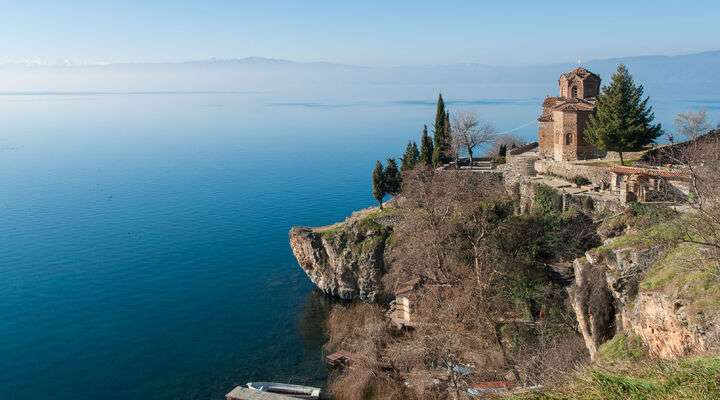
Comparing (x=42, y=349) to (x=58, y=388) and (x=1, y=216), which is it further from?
(x=1, y=216)

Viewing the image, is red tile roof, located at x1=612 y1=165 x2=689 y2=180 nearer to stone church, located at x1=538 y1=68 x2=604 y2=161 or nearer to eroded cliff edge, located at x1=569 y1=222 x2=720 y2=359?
stone church, located at x1=538 y1=68 x2=604 y2=161

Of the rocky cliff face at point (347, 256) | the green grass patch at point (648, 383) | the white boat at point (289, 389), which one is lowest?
the white boat at point (289, 389)

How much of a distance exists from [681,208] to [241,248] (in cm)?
3496

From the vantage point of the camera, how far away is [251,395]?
2600 centimetres

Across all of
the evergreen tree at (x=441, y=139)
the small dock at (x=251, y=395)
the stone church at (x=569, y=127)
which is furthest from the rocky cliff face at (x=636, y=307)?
the evergreen tree at (x=441, y=139)

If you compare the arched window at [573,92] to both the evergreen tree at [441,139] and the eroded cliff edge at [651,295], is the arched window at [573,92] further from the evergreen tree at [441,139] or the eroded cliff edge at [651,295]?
the eroded cliff edge at [651,295]

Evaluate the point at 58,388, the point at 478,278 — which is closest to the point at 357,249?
the point at 478,278

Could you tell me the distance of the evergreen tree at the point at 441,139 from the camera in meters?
44.0

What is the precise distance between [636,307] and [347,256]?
24.5 m

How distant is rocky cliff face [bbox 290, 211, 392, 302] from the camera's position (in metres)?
38.9

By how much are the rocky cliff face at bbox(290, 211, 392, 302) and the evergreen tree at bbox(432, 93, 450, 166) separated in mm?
8068

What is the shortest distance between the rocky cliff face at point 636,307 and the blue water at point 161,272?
15.0 metres

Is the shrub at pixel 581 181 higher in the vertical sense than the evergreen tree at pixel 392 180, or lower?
higher

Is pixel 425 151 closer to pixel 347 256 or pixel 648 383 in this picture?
pixel 347 256
